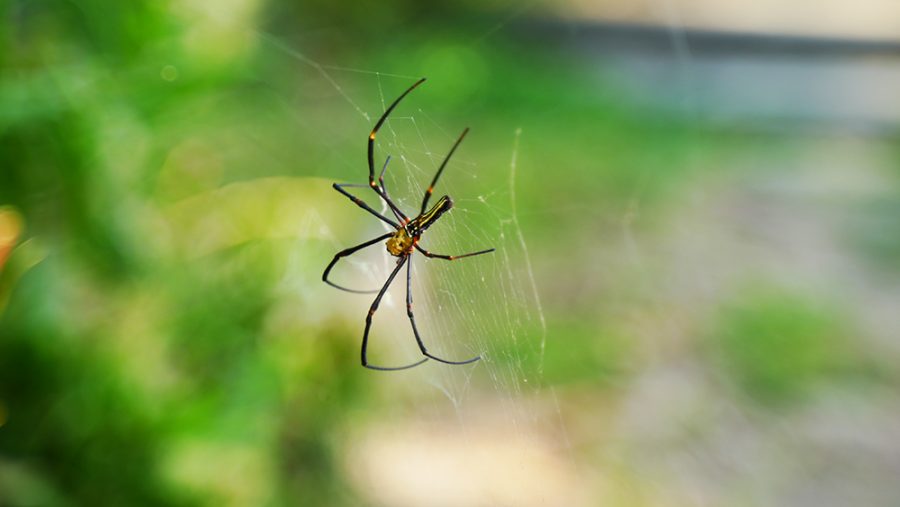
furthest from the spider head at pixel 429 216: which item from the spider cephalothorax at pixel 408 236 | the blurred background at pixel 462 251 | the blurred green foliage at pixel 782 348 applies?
the blurred green foliage at pixel 782 348

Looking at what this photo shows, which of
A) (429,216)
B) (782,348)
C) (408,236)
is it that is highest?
(782,348)

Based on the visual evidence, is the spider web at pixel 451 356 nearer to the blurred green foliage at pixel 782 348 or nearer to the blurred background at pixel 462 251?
the blurred background at pixel 462 251

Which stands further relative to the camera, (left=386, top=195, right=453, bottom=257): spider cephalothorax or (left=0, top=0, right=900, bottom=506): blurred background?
(left=0, top=0, right=900, bottom=506): blurred background

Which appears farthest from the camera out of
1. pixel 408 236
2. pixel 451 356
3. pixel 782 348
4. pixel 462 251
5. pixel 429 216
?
pixel 782 348

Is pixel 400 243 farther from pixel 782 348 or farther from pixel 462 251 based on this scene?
pixel 782 348

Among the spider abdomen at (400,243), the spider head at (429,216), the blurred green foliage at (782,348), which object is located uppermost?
the blurred green foliage at (782,348)

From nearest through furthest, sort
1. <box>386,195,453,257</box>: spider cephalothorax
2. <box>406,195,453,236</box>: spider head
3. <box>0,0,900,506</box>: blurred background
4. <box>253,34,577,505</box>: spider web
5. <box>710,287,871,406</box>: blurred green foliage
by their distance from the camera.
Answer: <box>406,195,453,236</box>: spider head, <box>386,195,453,257</box>: spider cephalothorax, <box>0,0,900,506</box>: blurred background, <box>253,34,577,505</box>: spider web, <box>710,287,871,406</box>: blurred green foliage

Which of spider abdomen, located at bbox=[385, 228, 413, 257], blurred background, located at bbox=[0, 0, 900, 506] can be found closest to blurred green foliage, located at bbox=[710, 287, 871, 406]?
blurred background, located at bbox=[0, 0, 900, 506]

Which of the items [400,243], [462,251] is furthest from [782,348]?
[400,243]

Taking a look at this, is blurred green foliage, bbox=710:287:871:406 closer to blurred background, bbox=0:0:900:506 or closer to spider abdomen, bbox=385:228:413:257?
blurred background, bbox=0:0:900:506
